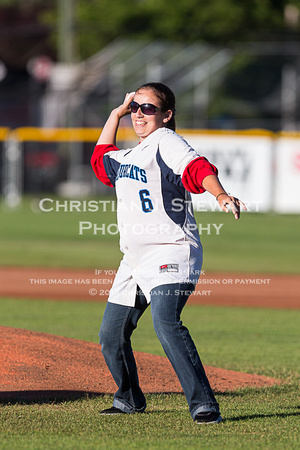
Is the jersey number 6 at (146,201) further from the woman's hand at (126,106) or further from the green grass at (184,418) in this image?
the green grass at (184,418)

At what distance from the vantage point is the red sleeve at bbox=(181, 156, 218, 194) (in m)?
4.19

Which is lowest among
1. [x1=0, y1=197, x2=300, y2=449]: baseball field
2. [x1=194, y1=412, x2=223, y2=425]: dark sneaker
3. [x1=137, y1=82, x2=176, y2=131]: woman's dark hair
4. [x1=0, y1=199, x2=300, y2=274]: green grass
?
[x1=0, y1=199, x2=300, y2=274]: green grass

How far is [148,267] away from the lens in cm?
447

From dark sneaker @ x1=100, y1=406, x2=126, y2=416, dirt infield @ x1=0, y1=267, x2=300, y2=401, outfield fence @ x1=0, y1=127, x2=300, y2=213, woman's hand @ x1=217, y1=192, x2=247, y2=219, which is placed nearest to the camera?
woman's hand @ x1=217, y1=192, x2=247, y2=219

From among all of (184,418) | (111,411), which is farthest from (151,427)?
(111,411)

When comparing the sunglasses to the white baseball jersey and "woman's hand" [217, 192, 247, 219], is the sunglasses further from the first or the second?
"woman's hand" [217, 192, 247, 219]

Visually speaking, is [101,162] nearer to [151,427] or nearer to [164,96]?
[164,96]

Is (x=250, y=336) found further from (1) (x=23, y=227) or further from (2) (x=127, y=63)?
(2) (x=127, y=63)

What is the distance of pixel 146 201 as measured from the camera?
14.6 ft

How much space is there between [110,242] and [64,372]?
13.7 meters

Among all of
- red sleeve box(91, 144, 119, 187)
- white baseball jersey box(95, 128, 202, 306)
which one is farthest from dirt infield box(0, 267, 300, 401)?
red sleeve box(91, 144, 119, 187)

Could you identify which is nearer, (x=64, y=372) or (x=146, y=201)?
(x=146, y=201)

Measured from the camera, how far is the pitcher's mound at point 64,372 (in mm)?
5453

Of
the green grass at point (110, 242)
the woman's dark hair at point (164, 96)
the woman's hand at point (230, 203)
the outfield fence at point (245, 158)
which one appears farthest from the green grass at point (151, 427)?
the outfield fence at point (245, 158)
